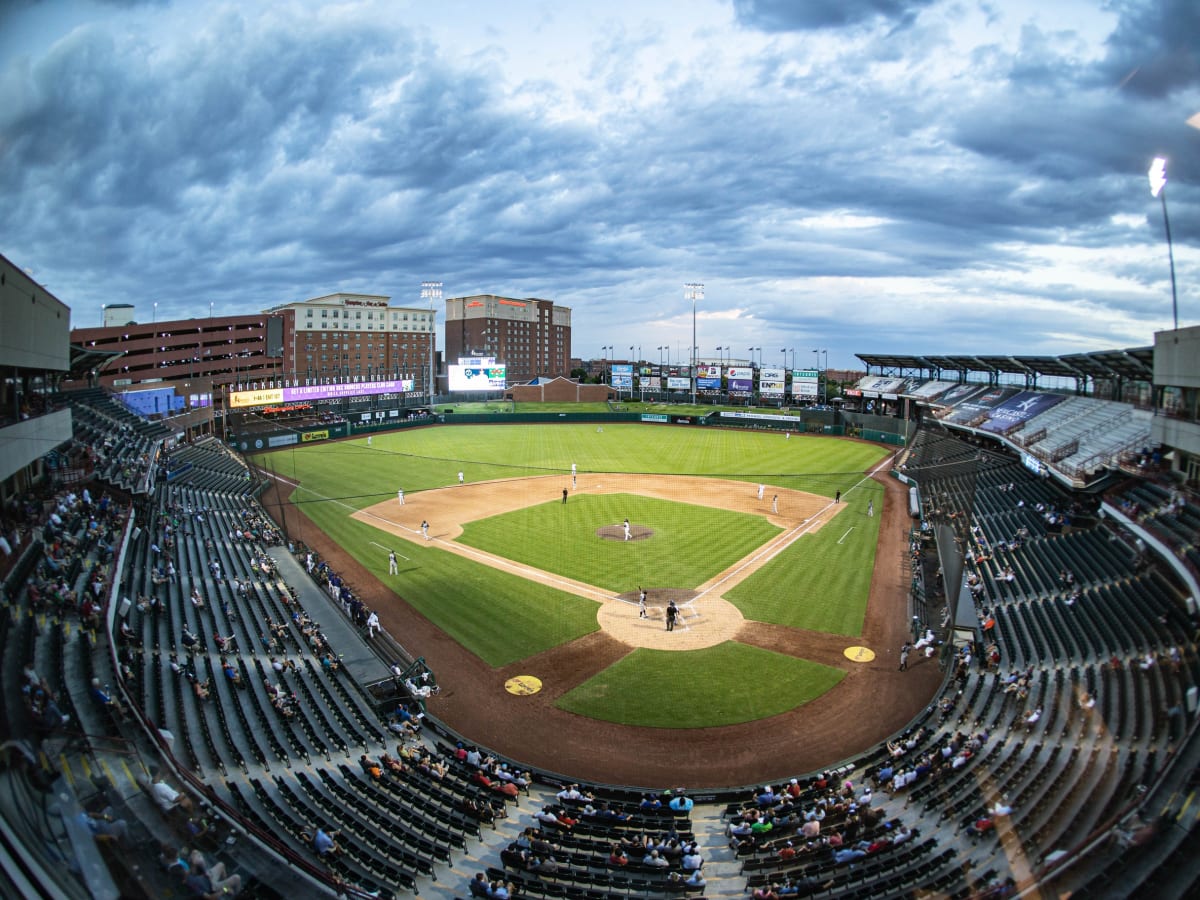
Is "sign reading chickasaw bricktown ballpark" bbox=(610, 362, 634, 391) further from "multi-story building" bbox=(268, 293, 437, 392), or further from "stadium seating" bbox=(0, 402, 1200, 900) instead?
"stadium seating" bbox=(0, 402, 1200, 900)

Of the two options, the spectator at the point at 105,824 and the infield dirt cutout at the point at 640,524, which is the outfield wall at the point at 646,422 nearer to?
the infield dirt cutout at the point at 640,524

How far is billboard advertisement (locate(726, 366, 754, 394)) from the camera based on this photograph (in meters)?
90.2

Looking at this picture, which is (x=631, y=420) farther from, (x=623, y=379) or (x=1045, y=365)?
(x=1045, y=365)

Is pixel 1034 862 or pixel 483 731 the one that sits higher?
pixel 1034 862

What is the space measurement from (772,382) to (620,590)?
2686 inches

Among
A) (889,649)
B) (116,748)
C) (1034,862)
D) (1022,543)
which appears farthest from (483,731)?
(1022,543)

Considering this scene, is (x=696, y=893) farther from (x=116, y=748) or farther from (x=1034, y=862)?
(x=116, y=748)

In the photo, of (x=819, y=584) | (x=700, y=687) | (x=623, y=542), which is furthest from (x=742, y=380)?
(x=700, y=687)

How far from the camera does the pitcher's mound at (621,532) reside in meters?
30.9

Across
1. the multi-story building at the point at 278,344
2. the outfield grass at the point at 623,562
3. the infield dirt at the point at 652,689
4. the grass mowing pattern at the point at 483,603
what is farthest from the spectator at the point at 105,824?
the multi-story building at the point at 278,344

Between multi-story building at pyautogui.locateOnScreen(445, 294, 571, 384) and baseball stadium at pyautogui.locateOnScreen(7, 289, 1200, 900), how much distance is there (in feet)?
336

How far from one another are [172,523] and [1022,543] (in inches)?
1204

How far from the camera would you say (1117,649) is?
580 inches

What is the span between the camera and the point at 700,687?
56.9 feet
